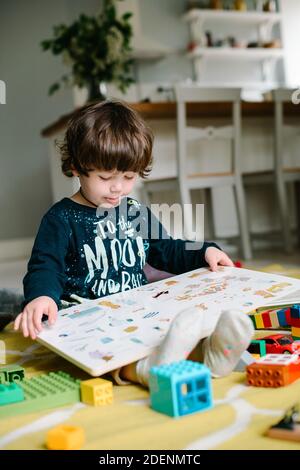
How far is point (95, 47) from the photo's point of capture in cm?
277

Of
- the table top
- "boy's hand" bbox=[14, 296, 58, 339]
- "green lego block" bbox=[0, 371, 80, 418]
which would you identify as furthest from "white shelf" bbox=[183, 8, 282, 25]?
"green lego block" bbox=[0, 371, 80, 418]

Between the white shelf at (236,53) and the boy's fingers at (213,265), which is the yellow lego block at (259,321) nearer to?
the boy's fingers at (213,265)

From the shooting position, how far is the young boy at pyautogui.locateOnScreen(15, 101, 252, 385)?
3.43ft

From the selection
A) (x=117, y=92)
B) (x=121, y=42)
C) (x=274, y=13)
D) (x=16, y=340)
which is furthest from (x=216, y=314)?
(x=274, y=13)

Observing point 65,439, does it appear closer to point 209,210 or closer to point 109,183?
point 109,183

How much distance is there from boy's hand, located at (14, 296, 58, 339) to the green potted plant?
202cm

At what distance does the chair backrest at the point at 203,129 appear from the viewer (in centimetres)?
264

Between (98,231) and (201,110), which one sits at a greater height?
(201,110)

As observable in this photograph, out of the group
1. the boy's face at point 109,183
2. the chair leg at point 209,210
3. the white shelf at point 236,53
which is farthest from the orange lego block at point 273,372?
the white shelf at point 236,53

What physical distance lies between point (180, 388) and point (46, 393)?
0.21 meters

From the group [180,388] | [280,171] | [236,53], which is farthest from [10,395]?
[236,53]

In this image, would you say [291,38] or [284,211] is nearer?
[284,211]

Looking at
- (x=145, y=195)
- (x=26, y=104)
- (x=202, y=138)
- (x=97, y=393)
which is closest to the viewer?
(x=97, y=393)

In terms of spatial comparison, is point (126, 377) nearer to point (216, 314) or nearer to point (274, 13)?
point (216, 314)
